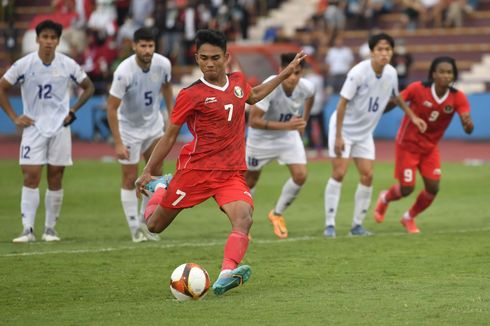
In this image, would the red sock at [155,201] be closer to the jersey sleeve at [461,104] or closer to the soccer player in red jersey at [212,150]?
the soccer player in red jersey at [212,150]

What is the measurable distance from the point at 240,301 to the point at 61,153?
510 cm

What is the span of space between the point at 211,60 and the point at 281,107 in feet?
15.4

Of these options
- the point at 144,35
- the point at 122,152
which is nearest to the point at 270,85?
the point at 144,35

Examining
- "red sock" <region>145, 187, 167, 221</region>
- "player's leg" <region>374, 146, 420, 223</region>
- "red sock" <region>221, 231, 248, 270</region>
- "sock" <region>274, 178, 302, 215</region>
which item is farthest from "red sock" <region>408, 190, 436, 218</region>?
"red sock" <region>221, 231, 248, 270</region>

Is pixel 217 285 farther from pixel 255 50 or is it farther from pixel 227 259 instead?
pixel 255 50

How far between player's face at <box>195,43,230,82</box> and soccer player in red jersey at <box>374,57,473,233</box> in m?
5.18

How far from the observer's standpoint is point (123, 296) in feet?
32.1

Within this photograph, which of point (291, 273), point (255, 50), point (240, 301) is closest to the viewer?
point (240, 301)

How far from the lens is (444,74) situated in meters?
14.2

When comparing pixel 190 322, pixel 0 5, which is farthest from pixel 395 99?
pixel 0 5

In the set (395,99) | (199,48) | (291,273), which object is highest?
(199,48)

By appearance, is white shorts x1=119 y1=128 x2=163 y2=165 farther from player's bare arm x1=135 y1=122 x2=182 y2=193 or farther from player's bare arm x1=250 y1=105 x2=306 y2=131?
player's bare arm x1=135 y1=122 x2=182 y2=193

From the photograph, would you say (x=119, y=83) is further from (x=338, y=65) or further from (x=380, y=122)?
(x=338, y=65)

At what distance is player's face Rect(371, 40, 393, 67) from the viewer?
1377cm
